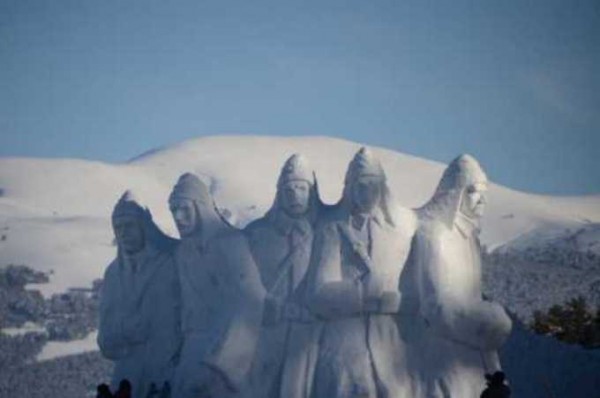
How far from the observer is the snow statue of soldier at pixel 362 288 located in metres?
9.01

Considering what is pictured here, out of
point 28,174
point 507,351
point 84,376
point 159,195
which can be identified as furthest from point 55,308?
point 28,174

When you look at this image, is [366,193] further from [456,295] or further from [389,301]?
[456,295]

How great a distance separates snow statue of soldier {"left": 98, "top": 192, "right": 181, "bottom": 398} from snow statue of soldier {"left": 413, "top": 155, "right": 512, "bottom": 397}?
2662 mm

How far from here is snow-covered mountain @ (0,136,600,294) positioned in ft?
83.7

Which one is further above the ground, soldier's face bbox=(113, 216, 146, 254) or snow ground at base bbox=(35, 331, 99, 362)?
soldier's face bbox=(113, 216, 146, 254)

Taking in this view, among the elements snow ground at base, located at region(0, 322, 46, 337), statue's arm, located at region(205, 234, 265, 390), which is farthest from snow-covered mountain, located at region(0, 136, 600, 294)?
statue's arm, located at region(205, 234, 265, 390)

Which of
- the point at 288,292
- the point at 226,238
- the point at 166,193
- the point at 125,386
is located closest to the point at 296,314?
the point at 288,292

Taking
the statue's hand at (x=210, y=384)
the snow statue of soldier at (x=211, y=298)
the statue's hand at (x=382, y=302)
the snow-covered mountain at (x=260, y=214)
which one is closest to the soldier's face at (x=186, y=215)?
the snow statue of soldier at (x=211, y=298)

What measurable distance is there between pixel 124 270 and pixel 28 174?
155ft

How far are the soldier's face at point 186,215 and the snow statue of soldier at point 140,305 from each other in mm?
436

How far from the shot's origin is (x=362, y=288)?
9.11m

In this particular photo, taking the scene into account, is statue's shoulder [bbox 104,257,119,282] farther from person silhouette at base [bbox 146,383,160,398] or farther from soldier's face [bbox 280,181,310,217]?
soldier's face [bbox 280,181,310,217]

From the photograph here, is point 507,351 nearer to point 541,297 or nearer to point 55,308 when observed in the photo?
point 541,297

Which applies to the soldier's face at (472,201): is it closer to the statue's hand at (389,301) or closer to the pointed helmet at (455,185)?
the pointed helmet at (455,185)
